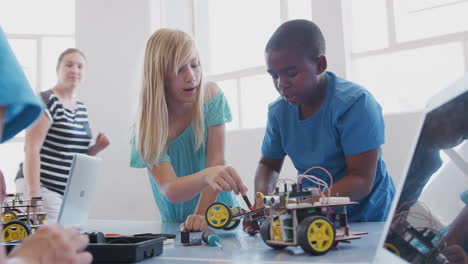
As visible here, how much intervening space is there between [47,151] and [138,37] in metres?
2.25

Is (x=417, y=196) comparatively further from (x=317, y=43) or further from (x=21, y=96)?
(x=317, y=43)

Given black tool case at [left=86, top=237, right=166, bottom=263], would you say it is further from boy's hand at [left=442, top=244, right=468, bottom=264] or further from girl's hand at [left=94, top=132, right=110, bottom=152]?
girl's hand at [left=94, top=132, right=110, bottom=152]

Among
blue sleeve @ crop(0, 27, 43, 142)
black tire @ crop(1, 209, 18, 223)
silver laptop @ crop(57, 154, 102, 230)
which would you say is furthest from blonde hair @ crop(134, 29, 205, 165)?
blue sleeve @ crop(0, 27, 43, 142)

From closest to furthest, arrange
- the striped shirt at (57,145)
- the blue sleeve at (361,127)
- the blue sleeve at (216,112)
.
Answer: the blue sleeve at (361,127) < the blue sleeve at (216,112) < the striped shirt at (57,145)

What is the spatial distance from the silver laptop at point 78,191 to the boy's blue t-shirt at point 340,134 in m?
0.72

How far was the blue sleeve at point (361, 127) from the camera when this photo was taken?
1.48 m

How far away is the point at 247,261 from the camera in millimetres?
833

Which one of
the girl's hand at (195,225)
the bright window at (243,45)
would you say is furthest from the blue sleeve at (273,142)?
the bright window at (243,45)

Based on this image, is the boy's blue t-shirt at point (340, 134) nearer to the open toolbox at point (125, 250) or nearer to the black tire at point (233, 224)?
the black tire at point (233, 224)

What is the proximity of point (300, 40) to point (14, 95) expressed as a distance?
1.10 meters

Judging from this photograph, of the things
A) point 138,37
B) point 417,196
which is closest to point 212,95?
point 417,196

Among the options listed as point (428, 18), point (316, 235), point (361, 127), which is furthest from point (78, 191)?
point (428, 18)

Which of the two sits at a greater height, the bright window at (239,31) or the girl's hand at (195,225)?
the bright window at (239,31)

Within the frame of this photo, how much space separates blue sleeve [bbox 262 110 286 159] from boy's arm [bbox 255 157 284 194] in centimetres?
3
